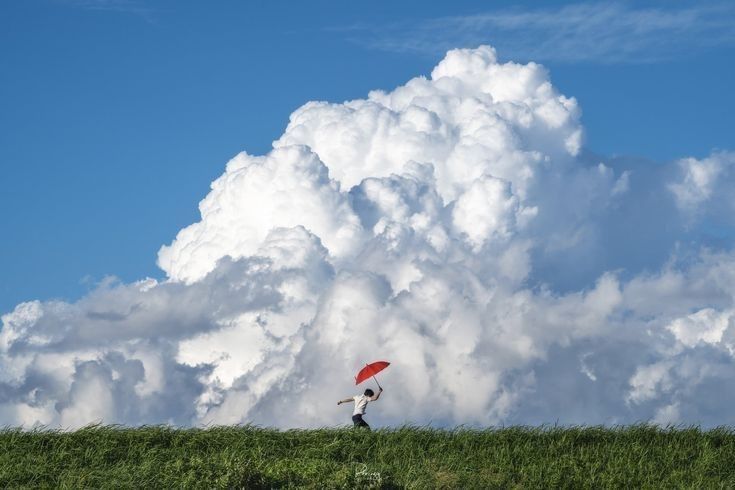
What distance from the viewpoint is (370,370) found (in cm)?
2762

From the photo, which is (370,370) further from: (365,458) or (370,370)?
(365,458)

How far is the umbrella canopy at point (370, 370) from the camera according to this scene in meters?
27.5

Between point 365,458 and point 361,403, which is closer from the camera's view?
point 365,458

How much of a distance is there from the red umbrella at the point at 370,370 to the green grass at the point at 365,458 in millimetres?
1415

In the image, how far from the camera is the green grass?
22.7 metres

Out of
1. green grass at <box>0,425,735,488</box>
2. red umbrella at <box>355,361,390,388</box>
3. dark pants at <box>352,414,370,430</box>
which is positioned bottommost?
green grass at <box>0,425,735,488</box>

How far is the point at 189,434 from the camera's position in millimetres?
26406

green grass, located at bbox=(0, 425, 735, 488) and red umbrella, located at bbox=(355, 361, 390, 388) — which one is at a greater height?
red umbrella, located at bbox=(355, 361, 390, 388)

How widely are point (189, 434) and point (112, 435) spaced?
187cm

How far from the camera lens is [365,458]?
25.8 meters

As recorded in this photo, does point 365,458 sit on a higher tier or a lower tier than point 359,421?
lower

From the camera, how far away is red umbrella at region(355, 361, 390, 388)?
1084 inches

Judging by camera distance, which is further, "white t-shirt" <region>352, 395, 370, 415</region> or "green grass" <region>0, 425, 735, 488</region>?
"white t-shirt" <region>352, 395, 370, 415</region>

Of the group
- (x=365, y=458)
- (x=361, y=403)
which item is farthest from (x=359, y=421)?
(x=365, y=458)
